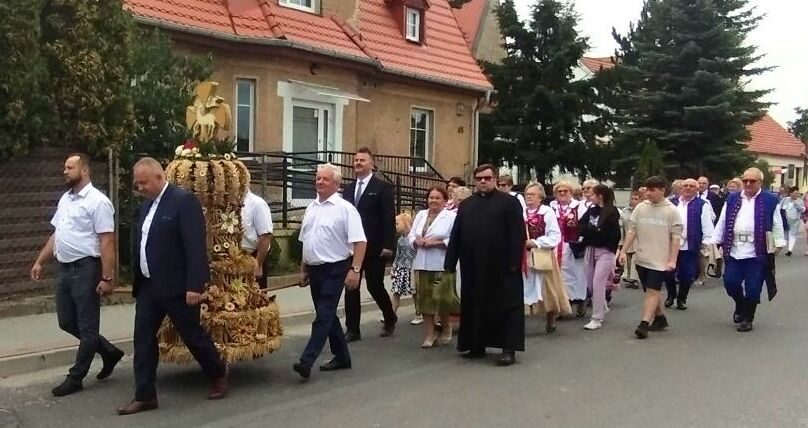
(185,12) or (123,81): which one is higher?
(185,12)

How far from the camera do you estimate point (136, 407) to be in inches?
244

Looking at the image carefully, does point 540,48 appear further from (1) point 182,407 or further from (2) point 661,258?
(1) point 182,407

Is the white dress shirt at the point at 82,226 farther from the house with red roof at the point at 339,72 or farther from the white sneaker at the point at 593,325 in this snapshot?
the house with red roof at the point at 339,72

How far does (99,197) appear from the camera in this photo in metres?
6.79

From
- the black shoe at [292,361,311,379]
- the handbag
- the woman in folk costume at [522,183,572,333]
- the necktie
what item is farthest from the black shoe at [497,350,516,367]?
the necktie

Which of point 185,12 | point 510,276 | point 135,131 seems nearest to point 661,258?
point 510,276

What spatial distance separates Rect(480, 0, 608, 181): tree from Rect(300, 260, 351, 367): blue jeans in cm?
1923

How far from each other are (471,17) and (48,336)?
31943 mm

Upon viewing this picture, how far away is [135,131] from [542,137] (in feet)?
57.5

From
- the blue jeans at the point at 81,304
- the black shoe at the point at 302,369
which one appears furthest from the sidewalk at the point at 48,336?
the black shoe at the point at 302,369

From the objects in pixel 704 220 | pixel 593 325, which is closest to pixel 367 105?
pixel 704 220

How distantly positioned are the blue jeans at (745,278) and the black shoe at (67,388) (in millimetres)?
7105

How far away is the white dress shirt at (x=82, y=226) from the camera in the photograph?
22.0 feet

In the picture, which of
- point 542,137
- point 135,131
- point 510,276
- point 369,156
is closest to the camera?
point 510,276
